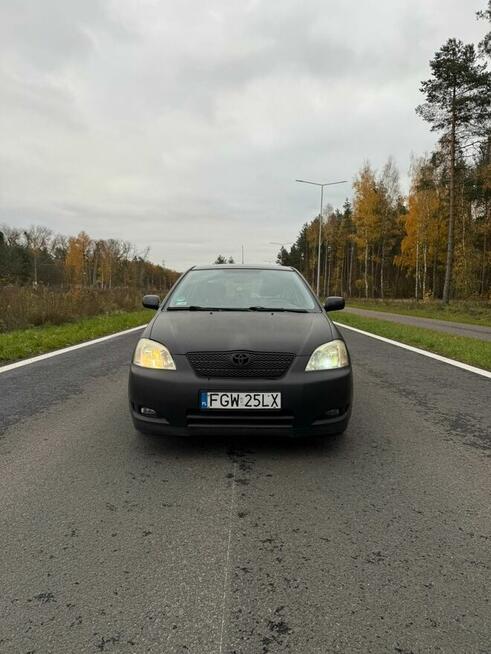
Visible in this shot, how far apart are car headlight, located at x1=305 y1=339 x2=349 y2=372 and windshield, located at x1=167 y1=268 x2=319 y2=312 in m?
0.80

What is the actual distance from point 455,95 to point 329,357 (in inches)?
1135

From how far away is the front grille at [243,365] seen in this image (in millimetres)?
3293

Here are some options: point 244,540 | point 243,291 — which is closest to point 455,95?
point 243,291

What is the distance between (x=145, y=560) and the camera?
211 centimetres

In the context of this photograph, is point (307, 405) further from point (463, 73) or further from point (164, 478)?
point (463, 73)

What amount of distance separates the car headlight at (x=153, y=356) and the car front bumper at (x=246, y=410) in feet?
0.25

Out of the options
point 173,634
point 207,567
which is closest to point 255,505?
point 207,567

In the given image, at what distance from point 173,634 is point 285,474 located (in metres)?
1.52

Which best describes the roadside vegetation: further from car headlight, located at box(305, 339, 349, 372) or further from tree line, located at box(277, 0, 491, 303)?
tree line, located at box(277, 0, 491, 303)

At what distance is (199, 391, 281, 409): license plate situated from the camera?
3.21 m

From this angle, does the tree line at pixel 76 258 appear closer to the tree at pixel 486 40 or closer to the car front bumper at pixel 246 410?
the tree at pixel 486 40

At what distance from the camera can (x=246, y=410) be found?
10.6 feet

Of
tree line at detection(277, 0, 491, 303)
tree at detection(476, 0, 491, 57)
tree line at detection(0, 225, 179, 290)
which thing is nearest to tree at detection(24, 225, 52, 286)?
tree line at detection(0, 225, 179, 290)

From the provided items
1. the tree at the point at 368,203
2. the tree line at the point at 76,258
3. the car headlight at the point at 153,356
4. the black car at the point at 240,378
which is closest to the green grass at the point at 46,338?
the car headlight at the point at 153,356
